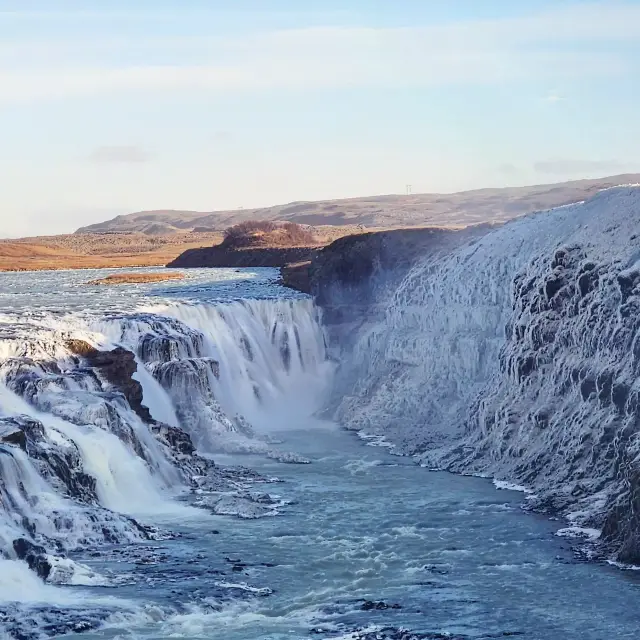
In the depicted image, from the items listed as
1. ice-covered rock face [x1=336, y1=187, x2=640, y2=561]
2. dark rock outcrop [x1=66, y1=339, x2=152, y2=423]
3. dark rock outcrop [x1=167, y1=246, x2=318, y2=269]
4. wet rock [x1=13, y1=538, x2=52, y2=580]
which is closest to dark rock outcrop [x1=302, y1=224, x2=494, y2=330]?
ice-covered rock face [x1=336, y1=187, x2=640, y2=561]

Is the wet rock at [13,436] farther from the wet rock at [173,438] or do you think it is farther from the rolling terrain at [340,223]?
the rolling terrain at [340,223]

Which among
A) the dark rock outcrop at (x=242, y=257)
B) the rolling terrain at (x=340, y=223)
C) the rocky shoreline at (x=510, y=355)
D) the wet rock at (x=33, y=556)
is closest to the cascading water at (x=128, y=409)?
the wet rock at (x=33, y=556)

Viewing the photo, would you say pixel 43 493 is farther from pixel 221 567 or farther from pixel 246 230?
pixel 246 230

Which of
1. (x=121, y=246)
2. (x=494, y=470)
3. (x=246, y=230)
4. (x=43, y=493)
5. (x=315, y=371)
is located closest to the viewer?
(x=43, y=493)

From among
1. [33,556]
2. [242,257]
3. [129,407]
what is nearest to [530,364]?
[129,407]

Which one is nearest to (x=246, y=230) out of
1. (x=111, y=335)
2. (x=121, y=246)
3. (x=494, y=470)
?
(x=121, y=246)

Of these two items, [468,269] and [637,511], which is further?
[468,269]

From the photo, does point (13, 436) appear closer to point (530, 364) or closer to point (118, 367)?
point (118, 367)
